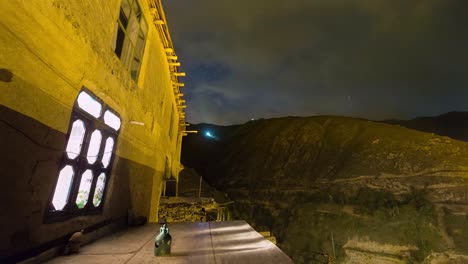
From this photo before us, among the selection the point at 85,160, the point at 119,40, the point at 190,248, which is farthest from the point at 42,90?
the point at 190,248

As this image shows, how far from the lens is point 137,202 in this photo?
22.2 feet

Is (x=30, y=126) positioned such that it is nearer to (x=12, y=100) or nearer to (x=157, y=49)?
(x=12, y=100)

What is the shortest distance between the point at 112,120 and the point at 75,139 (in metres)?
1.12

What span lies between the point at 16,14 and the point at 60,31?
68cm

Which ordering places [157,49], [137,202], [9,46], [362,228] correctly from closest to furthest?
[9,46] < [137,202] < [157,49] < [362,228]

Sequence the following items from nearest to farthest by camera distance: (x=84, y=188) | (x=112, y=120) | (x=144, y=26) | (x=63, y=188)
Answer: (x=63, y=188)
(x=84, y=188)
(x=112, y=120)
(x=144, y=26)

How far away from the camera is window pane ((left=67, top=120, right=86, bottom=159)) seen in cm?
364

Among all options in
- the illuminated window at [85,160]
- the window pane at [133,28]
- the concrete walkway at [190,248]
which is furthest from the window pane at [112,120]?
the concrete walkway at [190,248]

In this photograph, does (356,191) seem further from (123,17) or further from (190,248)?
(123,17)

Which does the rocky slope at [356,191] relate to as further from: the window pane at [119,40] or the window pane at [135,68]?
the window pane at [119,40]

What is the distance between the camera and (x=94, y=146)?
14.1 feet

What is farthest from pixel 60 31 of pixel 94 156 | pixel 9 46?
pixel 94 156

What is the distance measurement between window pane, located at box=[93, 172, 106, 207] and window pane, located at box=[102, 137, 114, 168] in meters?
0.23

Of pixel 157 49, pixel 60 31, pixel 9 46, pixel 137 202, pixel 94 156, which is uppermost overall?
pixel 157 49
